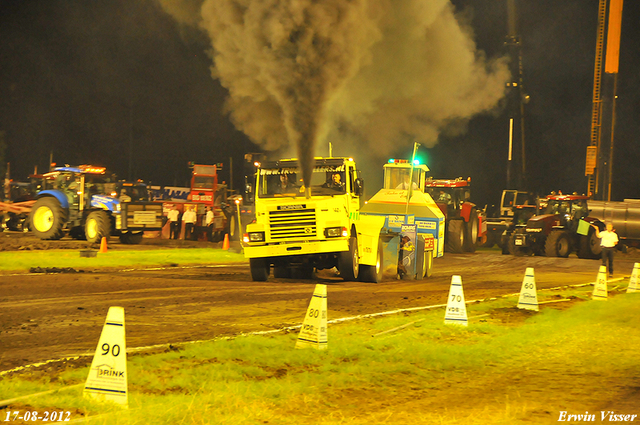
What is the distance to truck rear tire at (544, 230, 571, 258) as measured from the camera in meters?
29.2

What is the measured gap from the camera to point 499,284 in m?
18.5

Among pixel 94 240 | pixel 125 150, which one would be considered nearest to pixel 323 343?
pixel 94 240

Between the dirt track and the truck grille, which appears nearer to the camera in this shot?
the dirt track

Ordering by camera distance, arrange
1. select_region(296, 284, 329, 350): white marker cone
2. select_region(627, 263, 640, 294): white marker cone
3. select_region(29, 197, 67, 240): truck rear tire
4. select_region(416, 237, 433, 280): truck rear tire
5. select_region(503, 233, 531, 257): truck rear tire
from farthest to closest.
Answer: select_region(503, 233, 531, 257): truck rear tire, select_region(29, 197, 67, 240): truck rear tire, select_region(416, 237, 433, 280): truck rear tire, select_region(627, 263, 640, 294): white marker cone, select_region(296, 284, 329, 350): white marker cone

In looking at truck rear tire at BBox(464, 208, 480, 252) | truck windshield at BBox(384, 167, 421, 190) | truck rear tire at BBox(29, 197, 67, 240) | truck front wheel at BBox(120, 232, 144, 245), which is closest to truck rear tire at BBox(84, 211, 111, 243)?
truck rear tire at BBox(29, 197, 67, 240)

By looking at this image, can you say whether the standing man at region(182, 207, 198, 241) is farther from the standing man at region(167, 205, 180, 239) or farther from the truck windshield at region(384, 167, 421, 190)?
the truck windshield at region(384, 167, 421, 190)

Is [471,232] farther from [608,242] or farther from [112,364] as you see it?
[112,364]

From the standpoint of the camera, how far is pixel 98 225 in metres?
25.4

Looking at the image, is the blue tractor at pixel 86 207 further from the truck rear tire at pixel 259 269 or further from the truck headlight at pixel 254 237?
the truck headlight at pixel 254 237

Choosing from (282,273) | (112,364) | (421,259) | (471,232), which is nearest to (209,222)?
(471,232)

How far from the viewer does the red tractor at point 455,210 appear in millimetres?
30125

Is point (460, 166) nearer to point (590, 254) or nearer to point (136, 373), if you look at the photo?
point (590, 254)

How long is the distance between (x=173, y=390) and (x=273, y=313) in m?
5.32

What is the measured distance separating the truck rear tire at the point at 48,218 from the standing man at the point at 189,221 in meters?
7.53
